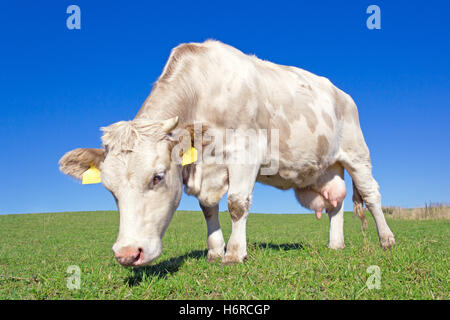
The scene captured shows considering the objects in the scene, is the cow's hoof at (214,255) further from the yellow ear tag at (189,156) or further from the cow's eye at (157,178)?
the cow's eye at (157,178)

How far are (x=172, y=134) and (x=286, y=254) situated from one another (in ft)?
9.31

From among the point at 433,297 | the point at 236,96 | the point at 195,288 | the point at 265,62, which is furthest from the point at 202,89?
the point at 433,297

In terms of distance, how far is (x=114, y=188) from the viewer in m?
4.50

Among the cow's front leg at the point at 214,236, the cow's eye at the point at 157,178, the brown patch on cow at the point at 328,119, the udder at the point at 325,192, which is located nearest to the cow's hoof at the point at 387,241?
the udder at the point at 325,192

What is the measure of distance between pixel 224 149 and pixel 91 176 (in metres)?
1.86

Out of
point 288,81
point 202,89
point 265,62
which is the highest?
point 265,62

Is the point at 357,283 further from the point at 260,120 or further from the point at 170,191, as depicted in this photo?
the point at 260,120

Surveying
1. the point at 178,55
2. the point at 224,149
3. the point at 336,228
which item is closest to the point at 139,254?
the point at 224,149

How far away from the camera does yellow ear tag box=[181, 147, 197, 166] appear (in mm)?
5012

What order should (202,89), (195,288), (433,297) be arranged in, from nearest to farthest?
(433,297) < (195,288) < (202,89)

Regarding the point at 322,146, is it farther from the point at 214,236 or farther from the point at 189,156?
the point at 189,156

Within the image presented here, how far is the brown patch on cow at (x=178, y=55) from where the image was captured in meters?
5.80

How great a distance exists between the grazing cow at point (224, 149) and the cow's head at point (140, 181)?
0.04 feet
